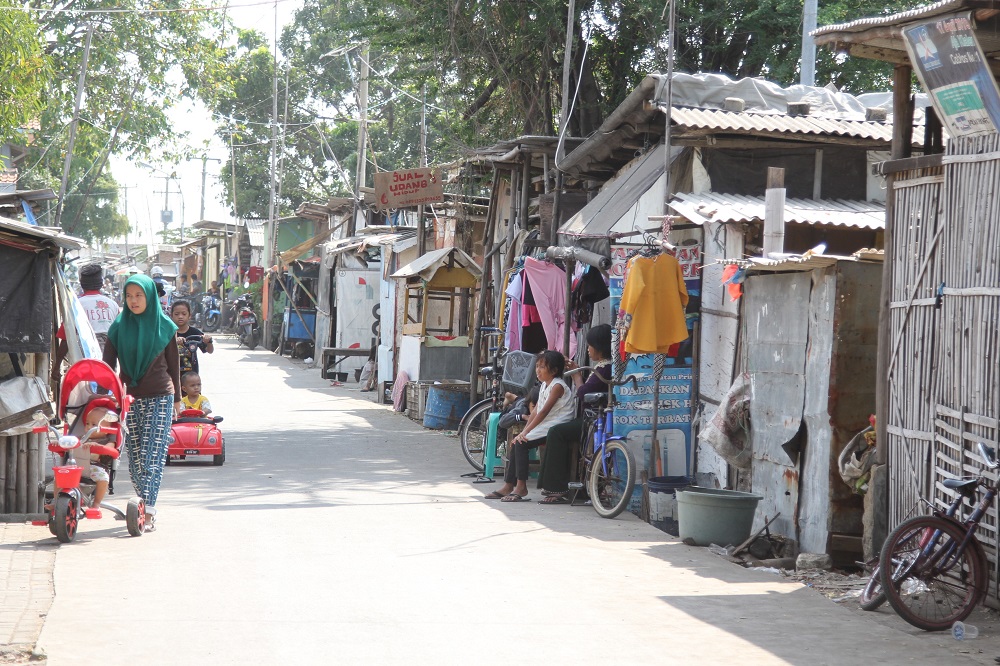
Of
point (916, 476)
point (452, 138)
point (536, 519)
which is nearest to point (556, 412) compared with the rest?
point (536, 519)

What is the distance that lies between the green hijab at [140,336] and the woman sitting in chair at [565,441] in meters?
3.98

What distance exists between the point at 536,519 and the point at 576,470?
1.32 meters

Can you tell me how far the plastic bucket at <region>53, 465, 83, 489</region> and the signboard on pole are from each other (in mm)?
10477

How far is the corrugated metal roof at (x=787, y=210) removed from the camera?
9.98 metres

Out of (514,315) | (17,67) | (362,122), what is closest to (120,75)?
(362,122)

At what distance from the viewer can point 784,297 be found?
29.8 ft

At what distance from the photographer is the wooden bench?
2538cm

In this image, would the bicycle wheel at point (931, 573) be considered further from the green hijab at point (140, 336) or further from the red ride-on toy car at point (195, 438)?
the red ride-on toy car at point (195, 438)

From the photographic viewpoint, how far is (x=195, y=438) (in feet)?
41.3

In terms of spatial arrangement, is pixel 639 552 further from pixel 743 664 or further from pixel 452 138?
pixel 452 138

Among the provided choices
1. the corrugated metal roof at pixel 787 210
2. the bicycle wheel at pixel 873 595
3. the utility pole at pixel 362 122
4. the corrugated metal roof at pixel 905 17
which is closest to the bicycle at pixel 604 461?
the corrugated metal roof at pixel 787 210

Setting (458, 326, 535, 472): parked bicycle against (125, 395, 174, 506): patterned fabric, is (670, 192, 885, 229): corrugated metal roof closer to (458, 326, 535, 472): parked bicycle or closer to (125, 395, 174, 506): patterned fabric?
(458, 326, 535, 472): parked bicycle

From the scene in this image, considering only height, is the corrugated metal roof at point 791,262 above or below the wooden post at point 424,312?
above

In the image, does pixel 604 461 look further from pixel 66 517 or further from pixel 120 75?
pixel 120 75
